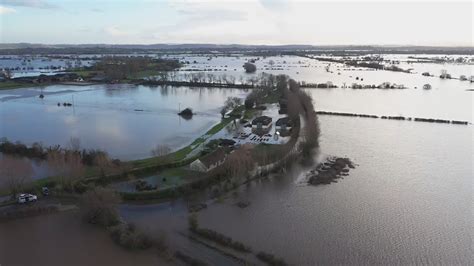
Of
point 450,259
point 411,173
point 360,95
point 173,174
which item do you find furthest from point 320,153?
point 360,95

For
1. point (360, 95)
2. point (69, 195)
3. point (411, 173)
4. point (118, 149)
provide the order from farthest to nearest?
point (360, 95), point (118, 149), point (411, 173), point (69, 195)

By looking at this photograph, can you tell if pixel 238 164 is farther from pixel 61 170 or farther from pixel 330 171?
pixel 61 170

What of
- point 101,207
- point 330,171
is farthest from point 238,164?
point 101,207

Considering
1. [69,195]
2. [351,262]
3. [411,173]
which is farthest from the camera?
[411,173]

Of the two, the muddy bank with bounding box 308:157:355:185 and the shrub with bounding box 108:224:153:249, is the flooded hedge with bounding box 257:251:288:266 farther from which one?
the muddy bank with bounding box 308:157:355:185

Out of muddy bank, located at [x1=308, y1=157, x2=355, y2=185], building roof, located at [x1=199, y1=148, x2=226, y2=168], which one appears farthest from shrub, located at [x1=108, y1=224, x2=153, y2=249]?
muddy bank, located at [x1=308, y1=157, x2=355, y2=185]

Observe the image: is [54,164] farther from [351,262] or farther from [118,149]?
[351,262]
